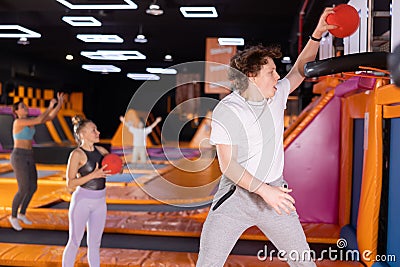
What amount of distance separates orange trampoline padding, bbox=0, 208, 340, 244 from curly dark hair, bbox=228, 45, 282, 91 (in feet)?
9.21

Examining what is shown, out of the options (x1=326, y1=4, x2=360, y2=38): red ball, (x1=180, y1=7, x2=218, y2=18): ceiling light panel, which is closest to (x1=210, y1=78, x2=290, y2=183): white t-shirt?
(x1=326, y1=4, x2=360, y2=38): red ball

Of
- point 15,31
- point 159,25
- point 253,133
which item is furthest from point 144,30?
point 253,133

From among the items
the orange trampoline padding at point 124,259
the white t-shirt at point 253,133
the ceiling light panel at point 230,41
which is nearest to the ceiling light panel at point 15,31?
the ceiling light panel at point 230,41

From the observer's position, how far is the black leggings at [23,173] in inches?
191

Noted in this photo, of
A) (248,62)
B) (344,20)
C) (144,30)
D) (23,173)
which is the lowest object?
(23,173)

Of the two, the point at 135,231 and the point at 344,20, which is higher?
the point at 344,20

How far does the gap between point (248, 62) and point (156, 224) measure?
3265 millimetres

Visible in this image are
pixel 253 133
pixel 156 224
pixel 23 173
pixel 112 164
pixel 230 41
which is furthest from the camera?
pixel 230 41

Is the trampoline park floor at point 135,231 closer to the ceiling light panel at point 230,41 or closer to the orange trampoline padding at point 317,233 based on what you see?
the orange trampoline padding at point 317,233

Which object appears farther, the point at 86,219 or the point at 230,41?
the point at 230,41

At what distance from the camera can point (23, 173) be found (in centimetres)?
488

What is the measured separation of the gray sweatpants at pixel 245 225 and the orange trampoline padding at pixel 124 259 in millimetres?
1673

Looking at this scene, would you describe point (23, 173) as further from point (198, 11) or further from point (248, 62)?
point (198, 11)

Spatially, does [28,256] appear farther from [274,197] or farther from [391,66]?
[391,66]
